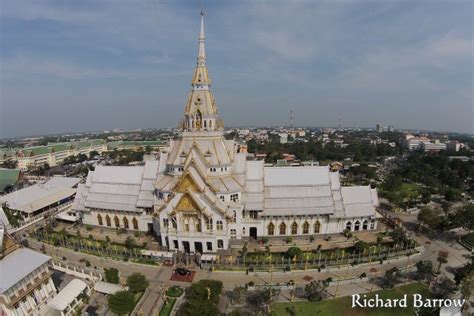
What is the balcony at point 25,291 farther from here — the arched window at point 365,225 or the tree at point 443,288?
the arched window at point 365,225

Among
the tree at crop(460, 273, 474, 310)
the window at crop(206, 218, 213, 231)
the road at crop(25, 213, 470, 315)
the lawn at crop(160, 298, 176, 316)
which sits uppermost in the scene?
the window at crop(206, 218, 213, 231)

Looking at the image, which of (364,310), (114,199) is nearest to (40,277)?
(114,199)

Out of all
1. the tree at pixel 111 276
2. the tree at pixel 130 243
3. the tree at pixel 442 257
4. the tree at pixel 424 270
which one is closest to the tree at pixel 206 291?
the tree at pixel 111 276

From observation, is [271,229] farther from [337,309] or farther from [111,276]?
[111,276]

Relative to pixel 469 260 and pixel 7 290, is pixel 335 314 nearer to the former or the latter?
pixel 469 260

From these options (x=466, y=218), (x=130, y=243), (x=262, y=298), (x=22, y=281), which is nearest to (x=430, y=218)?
(x=466, y=218)

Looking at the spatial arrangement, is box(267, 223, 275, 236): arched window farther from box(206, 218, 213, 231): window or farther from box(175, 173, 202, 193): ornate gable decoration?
box(175, 173, 202, 193): ornate gable decoration

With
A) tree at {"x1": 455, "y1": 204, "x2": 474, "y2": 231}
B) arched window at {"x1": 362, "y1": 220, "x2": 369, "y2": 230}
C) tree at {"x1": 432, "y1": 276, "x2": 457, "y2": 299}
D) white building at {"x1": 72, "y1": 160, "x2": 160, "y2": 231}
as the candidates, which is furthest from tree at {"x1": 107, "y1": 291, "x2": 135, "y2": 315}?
tree at {"x1": 455, "y1": 204, "x2": 474, "y2": 231}
